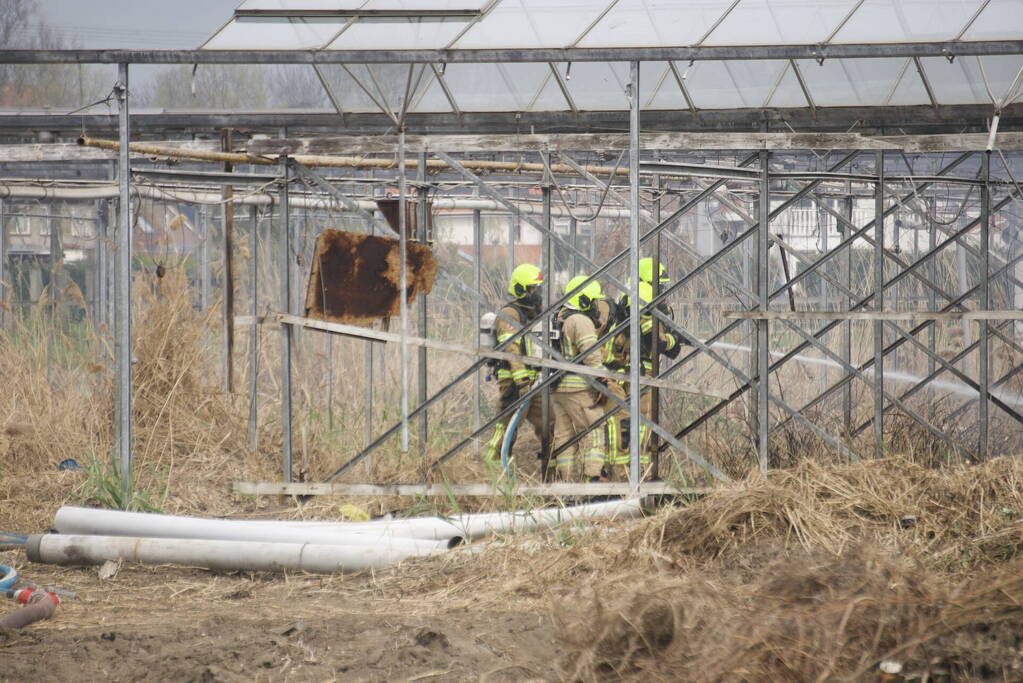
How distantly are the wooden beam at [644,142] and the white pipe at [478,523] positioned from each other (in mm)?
2380

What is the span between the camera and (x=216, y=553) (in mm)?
7359

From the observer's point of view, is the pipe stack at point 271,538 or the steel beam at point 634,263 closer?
the pipe stack at point 271,538

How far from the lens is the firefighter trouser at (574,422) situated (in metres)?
10.6

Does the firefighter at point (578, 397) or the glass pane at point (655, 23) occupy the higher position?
the glass pane at point (655, 23)

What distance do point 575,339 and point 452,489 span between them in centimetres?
277

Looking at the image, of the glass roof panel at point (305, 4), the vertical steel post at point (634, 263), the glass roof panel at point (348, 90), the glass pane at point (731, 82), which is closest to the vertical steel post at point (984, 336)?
the glass pane at point (731, 82)

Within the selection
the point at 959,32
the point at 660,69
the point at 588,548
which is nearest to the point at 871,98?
the point at 660,69

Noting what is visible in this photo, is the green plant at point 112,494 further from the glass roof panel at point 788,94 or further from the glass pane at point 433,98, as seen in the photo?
the glass roof panel at point 788,94

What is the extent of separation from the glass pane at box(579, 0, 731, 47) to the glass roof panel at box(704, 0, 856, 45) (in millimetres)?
122

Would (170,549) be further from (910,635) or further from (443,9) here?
(910,635)

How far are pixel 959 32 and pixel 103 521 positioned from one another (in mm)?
6228

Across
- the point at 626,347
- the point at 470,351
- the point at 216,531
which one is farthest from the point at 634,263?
the point at 626,347

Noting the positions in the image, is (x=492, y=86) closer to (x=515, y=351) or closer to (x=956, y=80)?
(x=515, y=351)

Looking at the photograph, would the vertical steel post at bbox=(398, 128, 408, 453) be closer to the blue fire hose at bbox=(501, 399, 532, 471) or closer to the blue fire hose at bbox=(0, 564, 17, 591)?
the blue fire hose at bbox=(501, 399, 532, 471)
